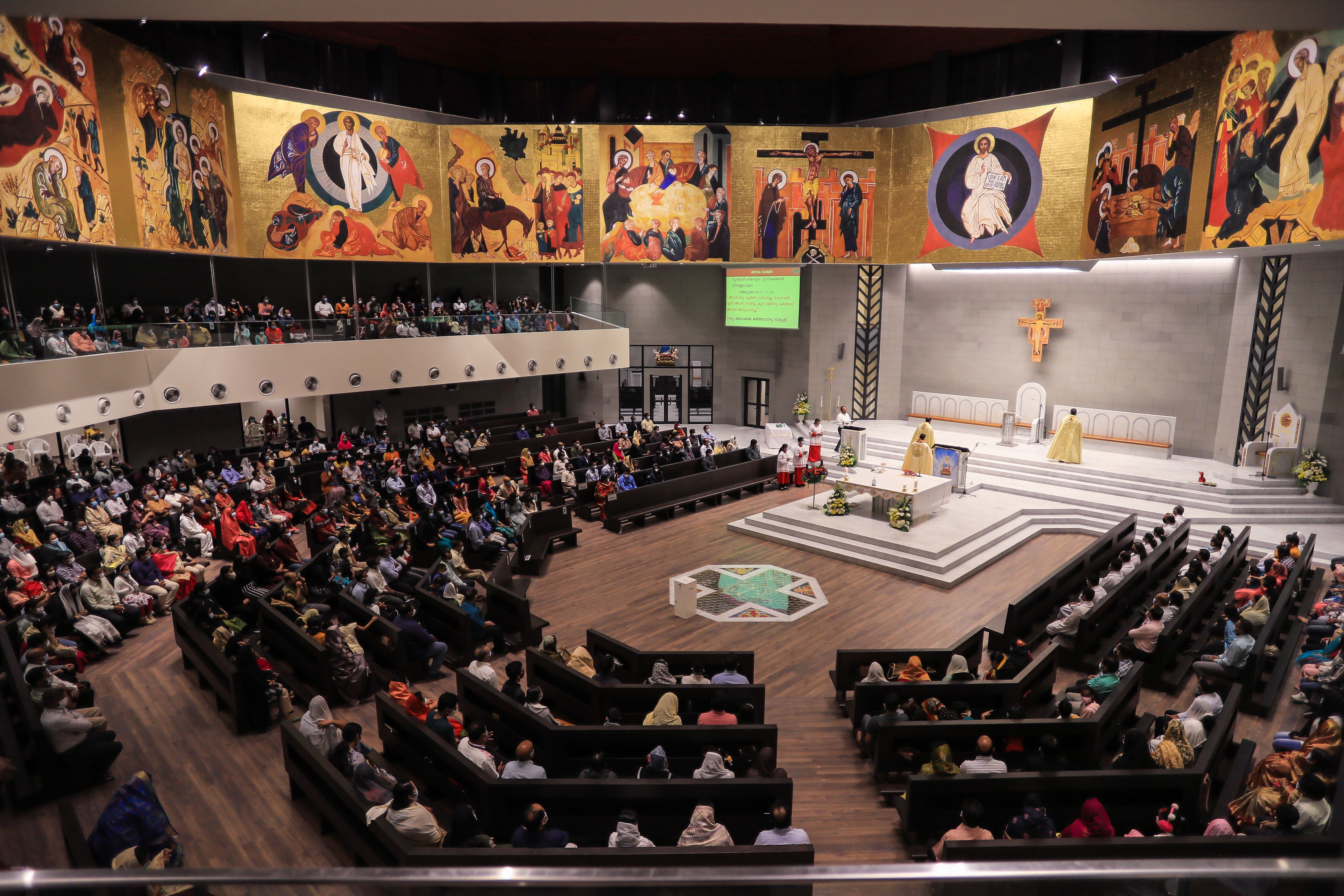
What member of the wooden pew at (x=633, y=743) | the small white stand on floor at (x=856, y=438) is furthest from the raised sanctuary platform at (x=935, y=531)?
the wooden pew at (x=633, y=743)

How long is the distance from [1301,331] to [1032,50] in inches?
332

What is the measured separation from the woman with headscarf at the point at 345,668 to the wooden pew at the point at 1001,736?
5110 mm

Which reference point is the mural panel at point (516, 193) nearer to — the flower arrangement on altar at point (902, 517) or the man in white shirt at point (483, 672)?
the flower arrangement on altar at point (902, 517)

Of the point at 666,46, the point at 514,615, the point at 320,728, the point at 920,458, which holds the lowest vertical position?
the point at 514,615

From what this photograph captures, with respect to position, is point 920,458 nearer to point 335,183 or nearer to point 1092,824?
point 1092,824

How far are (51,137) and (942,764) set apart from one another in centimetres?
1359

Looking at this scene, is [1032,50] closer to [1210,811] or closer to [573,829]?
[1210,811]

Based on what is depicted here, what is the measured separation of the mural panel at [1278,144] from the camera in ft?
32.9

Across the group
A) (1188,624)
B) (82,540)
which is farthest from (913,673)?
(82,540)

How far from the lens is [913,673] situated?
7.77 metres

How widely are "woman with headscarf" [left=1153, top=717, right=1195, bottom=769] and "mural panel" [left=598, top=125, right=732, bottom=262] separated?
665 inches

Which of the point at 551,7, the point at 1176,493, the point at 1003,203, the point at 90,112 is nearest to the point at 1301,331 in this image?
the point at 1176,493

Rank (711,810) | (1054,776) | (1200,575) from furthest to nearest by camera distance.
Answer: (1200,575) → (1054,776) → (711,810)

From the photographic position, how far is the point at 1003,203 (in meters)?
18.5
